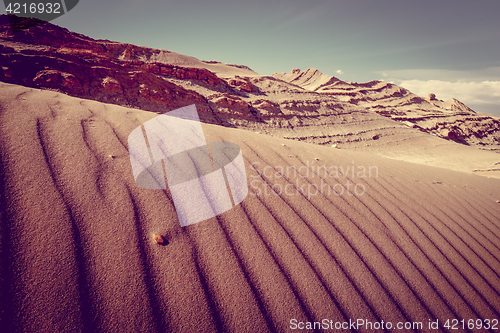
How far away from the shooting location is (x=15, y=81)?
8.47 meters

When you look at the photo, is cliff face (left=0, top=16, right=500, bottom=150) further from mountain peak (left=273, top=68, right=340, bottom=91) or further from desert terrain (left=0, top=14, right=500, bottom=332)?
mountain peak (left=273, top=68, right=340, bottom=91)

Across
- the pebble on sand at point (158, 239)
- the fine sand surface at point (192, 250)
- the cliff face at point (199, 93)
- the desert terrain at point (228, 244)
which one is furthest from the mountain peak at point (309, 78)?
the pebble on sand at point (158, 239)

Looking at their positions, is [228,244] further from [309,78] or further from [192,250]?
[309,78]

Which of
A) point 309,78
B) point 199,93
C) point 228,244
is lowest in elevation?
point 228,244

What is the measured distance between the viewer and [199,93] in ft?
49.9

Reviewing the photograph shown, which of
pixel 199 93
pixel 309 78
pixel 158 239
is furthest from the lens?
pixel 309 78

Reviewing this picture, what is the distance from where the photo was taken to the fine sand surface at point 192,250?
93cm

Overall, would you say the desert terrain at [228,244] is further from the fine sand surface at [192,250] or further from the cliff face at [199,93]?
the cliff face at [199,93]

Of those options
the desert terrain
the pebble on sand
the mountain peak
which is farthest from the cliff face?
the mountain peak

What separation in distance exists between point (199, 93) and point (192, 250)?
15476 millimetres

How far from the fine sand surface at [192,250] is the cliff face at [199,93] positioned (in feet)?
33.2

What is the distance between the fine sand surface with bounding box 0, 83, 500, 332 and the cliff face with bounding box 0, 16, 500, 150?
1011cm

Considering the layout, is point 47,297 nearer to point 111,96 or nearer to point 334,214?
point 334,214

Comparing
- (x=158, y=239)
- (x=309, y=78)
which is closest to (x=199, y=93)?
(x=158, y=239)
